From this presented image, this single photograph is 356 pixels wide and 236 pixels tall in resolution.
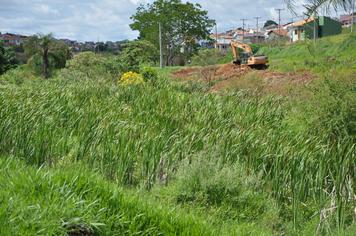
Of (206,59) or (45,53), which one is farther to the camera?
(45,53)

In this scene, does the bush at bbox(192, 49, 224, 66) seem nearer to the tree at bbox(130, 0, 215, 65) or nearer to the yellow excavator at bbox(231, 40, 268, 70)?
the yellow excavator at bbox(231, 40, 268, 70)

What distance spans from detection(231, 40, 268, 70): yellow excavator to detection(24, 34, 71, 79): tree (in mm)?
12689

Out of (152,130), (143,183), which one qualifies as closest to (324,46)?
(152,130)

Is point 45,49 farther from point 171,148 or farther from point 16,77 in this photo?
point 171,148

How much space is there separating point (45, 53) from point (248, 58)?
14320mm

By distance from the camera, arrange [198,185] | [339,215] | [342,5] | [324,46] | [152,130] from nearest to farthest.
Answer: [339,215] → [198,185] → [342,5] → [152,130] → [324,46]

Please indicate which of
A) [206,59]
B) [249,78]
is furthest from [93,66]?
[206,59]

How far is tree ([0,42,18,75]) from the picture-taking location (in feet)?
121

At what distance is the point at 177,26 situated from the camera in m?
49.8

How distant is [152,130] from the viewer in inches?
298

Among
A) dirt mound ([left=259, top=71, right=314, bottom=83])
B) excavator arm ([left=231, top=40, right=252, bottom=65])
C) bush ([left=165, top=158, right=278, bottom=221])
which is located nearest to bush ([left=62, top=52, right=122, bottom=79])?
dirt mound ([left=259, top=71, right=314, bottom=83])

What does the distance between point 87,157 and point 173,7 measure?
45695 millimetres

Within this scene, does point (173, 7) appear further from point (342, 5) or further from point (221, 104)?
point (342, 5)

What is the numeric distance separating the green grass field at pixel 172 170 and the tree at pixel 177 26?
4068cm
